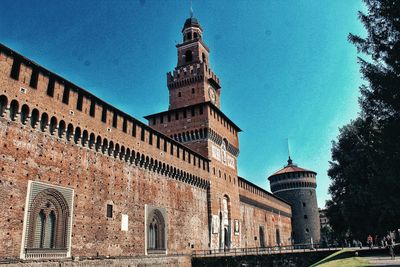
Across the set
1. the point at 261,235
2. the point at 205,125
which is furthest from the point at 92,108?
the point at 261,235

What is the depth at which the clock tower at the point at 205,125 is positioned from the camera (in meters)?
27.7

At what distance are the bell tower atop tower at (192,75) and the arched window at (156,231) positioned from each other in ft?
42.7

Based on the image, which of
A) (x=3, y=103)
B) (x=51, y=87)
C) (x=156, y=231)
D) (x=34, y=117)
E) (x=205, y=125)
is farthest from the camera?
(x=205, y=125)

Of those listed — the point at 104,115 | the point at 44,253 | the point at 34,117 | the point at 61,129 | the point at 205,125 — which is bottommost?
the point at 44,253

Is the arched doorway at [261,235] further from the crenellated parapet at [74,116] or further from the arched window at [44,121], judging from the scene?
the arched window at [44,121]

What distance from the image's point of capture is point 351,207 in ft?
79.9

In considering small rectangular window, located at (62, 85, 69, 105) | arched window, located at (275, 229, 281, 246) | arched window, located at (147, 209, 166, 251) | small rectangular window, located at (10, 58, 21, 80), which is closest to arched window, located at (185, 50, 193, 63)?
arched window, located at (147, 209, 166, 251)

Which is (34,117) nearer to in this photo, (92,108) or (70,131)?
(70,131)

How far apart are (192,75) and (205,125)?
637 cm

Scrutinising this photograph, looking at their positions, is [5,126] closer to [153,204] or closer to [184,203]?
[153,204]

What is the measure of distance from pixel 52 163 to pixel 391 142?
13.0 m

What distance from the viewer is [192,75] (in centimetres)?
3169

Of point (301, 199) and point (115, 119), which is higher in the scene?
point (115, 119)

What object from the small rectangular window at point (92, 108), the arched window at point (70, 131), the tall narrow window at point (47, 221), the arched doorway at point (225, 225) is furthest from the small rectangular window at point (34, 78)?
the arched doorway at point (225, 225)
